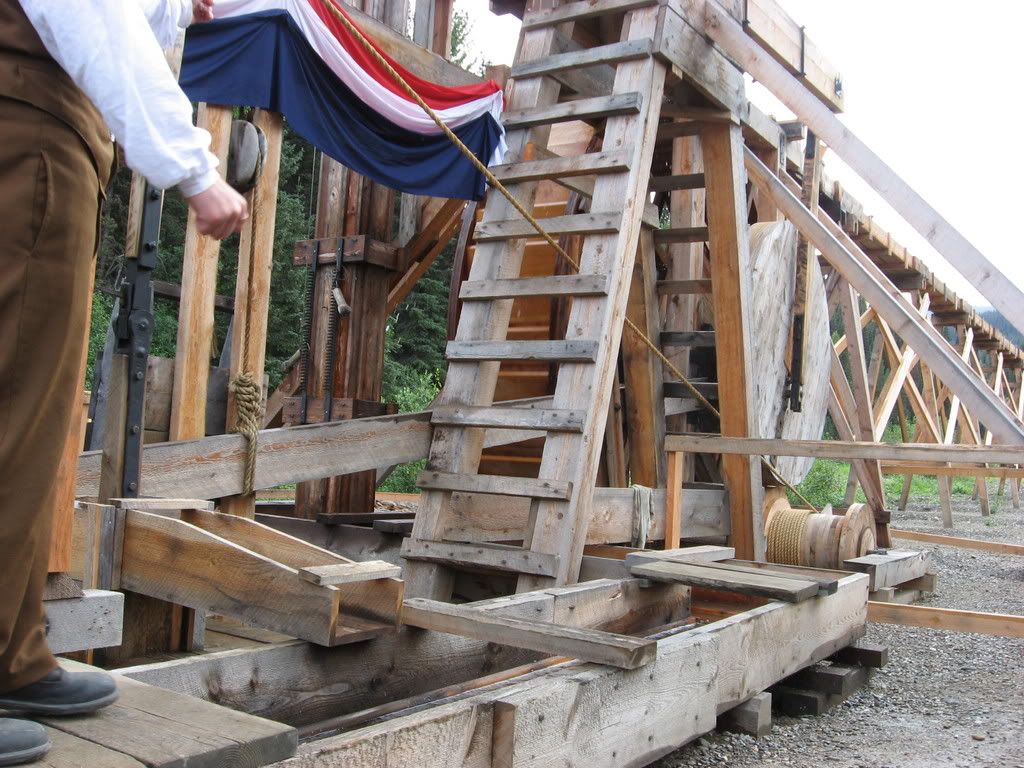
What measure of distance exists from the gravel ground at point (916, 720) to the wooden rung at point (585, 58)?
129 inches

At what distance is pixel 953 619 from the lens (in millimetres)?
4715

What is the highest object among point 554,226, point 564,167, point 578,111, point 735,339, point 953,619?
point 578,111

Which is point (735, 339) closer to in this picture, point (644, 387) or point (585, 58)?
point (644, 387)

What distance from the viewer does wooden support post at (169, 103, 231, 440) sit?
3830 millimetres

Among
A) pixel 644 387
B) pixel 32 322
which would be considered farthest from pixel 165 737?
pixel 644 387

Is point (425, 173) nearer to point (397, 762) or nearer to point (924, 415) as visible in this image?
point (397, 762)

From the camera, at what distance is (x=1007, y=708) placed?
14.3ft

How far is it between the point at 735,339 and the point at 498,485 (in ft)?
6.25

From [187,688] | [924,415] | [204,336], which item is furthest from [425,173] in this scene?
[924,415]

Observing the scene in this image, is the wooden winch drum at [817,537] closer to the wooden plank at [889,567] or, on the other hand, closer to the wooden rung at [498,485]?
the wooden plank at [889,567]

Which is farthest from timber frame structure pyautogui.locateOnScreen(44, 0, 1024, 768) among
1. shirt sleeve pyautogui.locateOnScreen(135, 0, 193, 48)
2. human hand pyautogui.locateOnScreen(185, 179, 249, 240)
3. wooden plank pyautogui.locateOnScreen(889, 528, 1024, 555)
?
wooden plank pyautogui.locateOnScreen(889, 528, 1024, 555)

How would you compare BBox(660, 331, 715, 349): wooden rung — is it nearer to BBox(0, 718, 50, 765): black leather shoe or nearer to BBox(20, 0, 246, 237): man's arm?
BBox(20, 0, 246, 237): man's arm

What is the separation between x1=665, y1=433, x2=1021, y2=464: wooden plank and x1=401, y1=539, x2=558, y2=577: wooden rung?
49.7 inches

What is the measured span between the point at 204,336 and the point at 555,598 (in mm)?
1662
